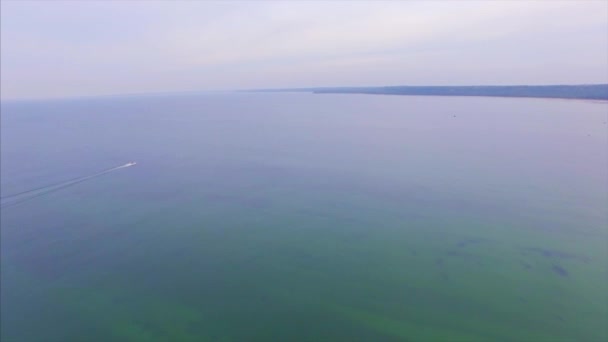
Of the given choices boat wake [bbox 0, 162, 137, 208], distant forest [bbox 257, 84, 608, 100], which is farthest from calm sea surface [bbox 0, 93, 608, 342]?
distant forest [bbox 257, 84, 608, 100]

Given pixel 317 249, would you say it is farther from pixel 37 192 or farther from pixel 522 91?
pixel 522 91

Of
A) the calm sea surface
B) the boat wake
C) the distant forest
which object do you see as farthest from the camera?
the distant forest

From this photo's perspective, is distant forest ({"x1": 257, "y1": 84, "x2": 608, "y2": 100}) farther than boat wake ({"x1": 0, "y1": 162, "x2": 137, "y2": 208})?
Yes

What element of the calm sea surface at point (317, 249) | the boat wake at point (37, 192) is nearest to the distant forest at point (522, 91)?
the calm sea surface at point (317, 249)

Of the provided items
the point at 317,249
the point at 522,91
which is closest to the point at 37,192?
the point at 317,249

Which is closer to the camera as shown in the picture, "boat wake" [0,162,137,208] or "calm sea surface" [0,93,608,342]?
"calm sea surface" [0,93,608,342]

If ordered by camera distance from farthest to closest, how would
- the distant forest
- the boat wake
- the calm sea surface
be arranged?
the distant forest → the boat wake → the calm sea surface

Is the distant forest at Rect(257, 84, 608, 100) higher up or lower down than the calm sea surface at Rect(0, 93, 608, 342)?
higher up

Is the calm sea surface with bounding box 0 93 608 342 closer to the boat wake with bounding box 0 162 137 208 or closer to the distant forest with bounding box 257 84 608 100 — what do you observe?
the boat wake with bounding box 0 162 137 208

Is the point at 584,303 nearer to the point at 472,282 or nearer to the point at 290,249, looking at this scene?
the point at 472,282
